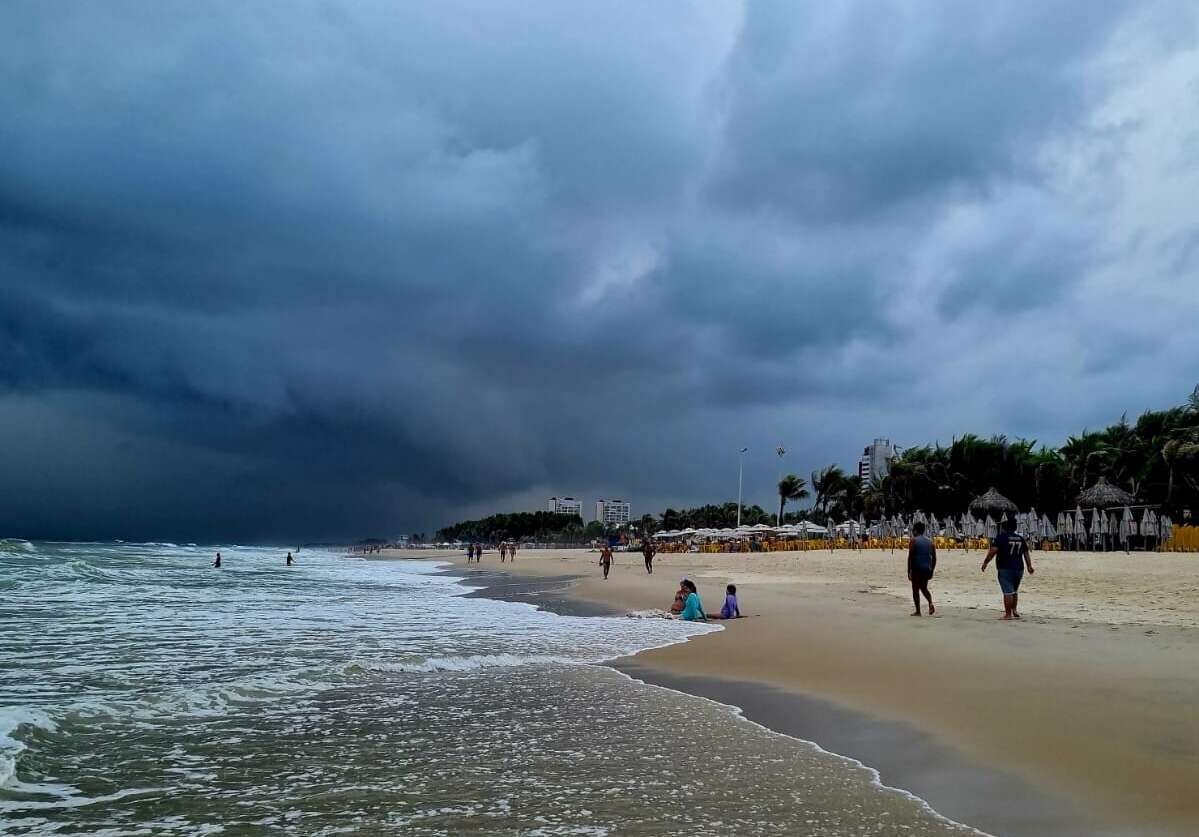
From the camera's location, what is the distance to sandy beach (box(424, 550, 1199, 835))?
4.22m

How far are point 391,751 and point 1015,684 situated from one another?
5319 millimetres

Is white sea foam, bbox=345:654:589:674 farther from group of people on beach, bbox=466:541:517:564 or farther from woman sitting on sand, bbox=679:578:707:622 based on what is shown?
group of people on beach, bbox=466:541:517:564

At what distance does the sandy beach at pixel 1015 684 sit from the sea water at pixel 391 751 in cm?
68

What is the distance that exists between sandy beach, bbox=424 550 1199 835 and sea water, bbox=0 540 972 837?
68 centimetres

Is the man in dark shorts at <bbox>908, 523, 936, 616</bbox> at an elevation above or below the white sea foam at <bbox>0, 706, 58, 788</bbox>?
above

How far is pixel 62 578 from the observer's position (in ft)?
99.2

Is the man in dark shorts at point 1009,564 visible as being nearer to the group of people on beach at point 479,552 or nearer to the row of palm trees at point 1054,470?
the row of palm trees at point 1054,470

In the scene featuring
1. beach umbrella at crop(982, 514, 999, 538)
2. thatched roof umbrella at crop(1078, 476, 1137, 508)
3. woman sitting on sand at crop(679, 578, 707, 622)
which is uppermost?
thatched roof umbrella at crop(1078, 476, 1137, 508)

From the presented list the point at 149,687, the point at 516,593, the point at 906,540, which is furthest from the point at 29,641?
the point at 906,540

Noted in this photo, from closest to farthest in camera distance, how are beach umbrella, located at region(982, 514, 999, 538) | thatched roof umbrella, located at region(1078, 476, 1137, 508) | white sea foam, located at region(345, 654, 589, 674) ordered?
1. white sea foam, located at region(345, 654, 589, 674)
2. beach umbrella, located at region(982, 514, 999, 538)
3. thatched roof umbrella, located at region(1078, 476, 1137, 508)

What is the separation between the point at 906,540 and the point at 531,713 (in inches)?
1597

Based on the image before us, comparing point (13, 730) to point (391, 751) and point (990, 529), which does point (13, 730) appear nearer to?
point (391, 751)

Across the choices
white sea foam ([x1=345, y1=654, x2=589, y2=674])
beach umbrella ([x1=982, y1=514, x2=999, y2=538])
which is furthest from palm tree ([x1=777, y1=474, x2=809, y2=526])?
white sea foam ([x1=345, y1=654, x2=589, y2=674])

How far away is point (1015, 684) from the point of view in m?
6.92
